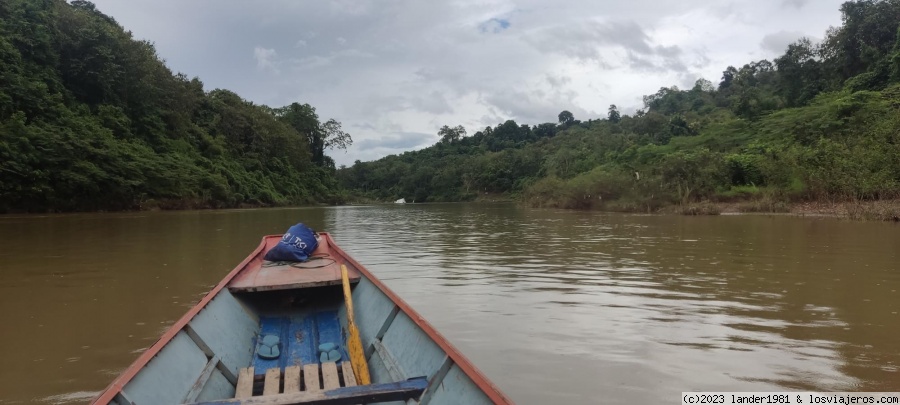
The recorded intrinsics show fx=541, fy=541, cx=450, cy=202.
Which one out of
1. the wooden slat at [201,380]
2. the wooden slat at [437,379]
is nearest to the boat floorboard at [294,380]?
the wooden slat at [201,380]

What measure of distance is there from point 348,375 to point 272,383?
1.57 ft

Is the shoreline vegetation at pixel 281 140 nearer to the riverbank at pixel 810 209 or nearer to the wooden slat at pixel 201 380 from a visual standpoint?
the riverbank at pixel 810 209

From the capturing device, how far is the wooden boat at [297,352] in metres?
2.69

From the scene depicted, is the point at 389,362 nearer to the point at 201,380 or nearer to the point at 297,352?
the point at 297,352

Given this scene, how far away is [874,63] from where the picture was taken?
3319 centimetres

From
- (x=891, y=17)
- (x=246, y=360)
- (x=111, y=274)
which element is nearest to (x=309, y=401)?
(x=246, y=360)

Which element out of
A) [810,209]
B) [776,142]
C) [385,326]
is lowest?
[385,326]

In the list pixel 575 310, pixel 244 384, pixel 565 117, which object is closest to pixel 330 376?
pixel 244 384

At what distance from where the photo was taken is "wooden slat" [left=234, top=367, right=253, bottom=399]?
3.22 m

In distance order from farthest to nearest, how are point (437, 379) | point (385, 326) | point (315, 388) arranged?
point (385, 326) → point (315, 388) → point (437, 379)

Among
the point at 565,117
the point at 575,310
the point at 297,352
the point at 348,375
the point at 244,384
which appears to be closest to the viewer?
the point at 244,384

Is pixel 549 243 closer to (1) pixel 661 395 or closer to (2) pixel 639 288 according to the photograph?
(2) pixel 639 288

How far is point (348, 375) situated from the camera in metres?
3.56

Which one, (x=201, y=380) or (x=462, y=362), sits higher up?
(x=462, y=362)
